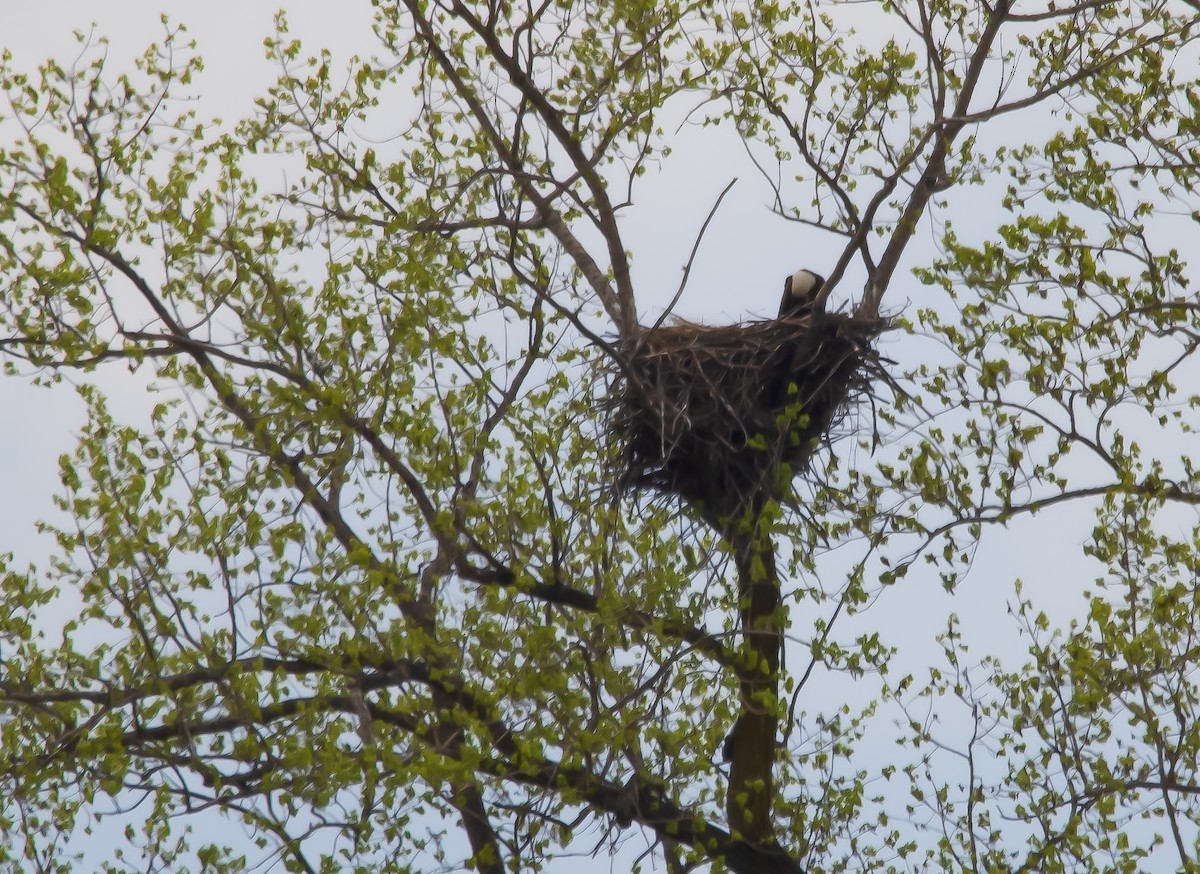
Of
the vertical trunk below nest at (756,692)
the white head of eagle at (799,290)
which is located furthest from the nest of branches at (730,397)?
the white head of eagle at (799,290)

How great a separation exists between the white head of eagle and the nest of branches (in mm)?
937

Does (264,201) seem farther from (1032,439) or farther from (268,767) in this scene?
(1032,439)

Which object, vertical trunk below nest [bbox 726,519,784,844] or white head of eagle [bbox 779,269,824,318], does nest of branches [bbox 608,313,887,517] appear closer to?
vertical trunk below nest [bbox 726,519,784,844]

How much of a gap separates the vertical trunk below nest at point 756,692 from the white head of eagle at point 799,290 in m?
1.88

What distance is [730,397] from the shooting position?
807 cm

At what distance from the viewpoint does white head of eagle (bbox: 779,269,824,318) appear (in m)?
9.35

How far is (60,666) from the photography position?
8180 mm

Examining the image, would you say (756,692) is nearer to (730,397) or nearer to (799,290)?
(730,397)

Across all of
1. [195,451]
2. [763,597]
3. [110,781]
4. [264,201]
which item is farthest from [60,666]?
[763,597]

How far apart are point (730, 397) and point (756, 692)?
1.60m

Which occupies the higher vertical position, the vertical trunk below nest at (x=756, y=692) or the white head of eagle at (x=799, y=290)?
the white head of eagle at (x=799, y=290)

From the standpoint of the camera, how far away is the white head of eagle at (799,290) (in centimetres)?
935

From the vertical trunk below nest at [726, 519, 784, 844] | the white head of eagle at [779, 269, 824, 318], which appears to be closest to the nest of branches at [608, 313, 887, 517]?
the vertical trunk below nest at [726, 519, 784, 844]

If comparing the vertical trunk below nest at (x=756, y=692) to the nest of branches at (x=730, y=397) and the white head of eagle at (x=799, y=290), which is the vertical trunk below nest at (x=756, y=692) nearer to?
the nest of branches at (x=730, y=397)
